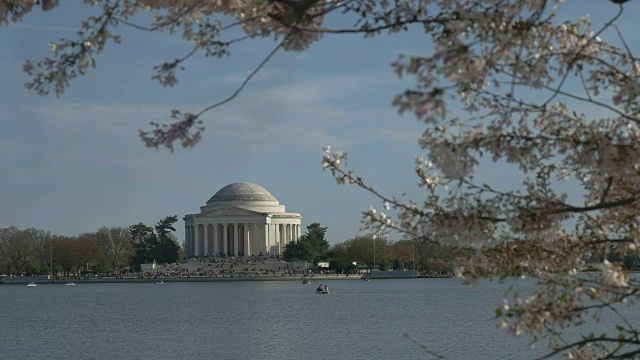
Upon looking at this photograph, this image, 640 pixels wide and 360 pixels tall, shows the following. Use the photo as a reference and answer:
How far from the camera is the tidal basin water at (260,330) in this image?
132 feet

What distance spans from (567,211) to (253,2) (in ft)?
8.06

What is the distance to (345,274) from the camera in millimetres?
142250

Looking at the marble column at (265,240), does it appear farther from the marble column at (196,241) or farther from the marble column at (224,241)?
the marble column at (196,241)

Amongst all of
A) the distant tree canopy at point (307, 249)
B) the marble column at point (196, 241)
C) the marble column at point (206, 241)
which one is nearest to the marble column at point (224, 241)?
the marble column at point (206, 241)

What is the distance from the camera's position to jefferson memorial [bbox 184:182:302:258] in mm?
155625

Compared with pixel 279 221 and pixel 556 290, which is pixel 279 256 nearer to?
pixel 279 221

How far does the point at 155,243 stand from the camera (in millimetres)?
156250

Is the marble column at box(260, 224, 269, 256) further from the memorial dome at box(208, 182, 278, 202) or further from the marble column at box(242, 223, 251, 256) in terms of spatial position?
the memorial dome at box(208, 182, 278, 202)

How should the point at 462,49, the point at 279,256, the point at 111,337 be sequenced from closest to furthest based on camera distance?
1. the point at 462,49
2. the point at 111,337
3. the point at 279,256

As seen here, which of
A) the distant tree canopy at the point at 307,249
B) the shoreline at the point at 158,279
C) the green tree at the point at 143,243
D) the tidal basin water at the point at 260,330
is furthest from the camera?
the green tree at the point at 143,243

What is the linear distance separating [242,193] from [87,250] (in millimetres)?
23941

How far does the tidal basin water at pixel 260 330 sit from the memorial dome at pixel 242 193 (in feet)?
259

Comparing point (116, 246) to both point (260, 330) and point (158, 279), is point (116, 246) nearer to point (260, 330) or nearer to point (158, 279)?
point (158, 279)

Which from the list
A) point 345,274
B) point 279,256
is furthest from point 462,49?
point 279,256
